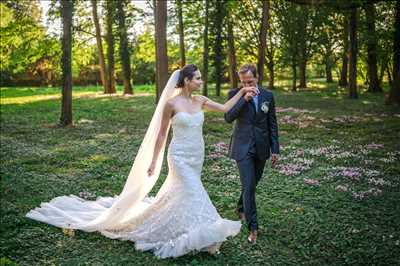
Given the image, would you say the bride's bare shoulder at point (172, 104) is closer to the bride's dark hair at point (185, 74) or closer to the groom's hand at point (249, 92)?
the bride's dark hair at point (185, 74)

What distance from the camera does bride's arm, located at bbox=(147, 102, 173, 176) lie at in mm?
7588

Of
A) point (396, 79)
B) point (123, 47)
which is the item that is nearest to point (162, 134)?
point (396, 79)

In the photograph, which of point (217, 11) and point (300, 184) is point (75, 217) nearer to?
point (300, 184)

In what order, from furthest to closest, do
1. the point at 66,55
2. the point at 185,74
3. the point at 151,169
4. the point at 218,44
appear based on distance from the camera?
the point at 218,44 < the point at 66,55 < the point at 151,169 < the point at 185,74

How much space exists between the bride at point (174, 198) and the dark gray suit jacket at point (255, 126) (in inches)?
9.3

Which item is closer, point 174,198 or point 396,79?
point 174,198

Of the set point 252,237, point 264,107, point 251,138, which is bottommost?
point 252,237

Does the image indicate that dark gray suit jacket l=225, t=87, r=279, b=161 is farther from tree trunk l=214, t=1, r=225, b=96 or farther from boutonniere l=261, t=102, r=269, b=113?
tree trunk l=214, t=1, r=225, b=96

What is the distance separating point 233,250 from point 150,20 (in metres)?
35.7

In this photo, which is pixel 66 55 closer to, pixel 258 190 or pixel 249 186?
pixel 258 190

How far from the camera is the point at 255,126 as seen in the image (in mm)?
7723

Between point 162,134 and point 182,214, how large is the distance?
4.93 feet

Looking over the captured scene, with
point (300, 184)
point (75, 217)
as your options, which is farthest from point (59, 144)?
point (300, 184)

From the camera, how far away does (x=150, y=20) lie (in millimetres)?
40531
